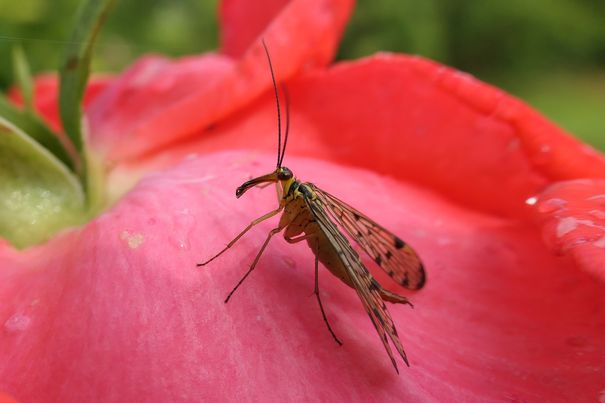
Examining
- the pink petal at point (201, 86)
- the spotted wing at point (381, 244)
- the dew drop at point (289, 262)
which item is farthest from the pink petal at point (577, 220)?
the pink petal at point (201, 86)

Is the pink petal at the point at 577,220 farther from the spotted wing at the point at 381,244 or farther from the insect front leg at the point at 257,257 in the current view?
the insect front leg at the point at 257,257

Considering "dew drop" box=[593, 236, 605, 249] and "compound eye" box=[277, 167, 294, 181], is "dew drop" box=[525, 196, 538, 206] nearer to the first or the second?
"dew drop" box=[593, 236, 605, 249]

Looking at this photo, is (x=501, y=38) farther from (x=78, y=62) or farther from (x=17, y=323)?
(x=17, y=323)

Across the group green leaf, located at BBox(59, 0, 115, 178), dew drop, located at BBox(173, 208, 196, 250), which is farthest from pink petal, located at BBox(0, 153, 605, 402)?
green leaf, located at BBox(59, 0, 115, 178)

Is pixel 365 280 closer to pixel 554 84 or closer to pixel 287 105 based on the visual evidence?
pixel 287 105

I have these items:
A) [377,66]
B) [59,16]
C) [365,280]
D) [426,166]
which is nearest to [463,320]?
[365,280]

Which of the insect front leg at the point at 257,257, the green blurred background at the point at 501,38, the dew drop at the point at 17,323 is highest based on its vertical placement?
the insect front leg at the point at 257,257
